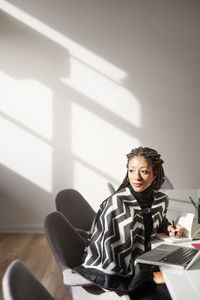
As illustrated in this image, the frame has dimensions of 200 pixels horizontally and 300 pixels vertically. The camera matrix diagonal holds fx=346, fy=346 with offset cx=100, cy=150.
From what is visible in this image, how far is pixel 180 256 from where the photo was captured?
1.51 metres

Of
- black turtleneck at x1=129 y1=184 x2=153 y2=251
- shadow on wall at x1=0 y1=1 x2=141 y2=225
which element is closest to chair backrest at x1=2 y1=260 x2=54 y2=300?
black turtleneck at x1=129 y1=184 x2=153 y2=251

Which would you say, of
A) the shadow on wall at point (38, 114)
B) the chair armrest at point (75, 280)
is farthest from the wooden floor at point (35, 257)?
the chair armrest at point (75, 280)

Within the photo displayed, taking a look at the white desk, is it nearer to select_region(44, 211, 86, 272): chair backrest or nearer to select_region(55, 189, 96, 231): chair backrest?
select_region(44, 211, 86, 272): chair backrest

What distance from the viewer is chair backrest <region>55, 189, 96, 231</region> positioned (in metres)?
2.69

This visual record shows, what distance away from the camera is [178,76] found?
15.3 feet

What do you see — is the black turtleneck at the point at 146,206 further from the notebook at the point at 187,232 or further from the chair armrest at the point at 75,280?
the chair armrest at the point at 75,280

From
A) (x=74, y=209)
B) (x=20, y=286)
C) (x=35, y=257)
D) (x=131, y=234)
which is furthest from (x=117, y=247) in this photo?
(x=35, y=257)

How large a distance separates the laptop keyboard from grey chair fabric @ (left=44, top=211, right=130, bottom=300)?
277 millimetres

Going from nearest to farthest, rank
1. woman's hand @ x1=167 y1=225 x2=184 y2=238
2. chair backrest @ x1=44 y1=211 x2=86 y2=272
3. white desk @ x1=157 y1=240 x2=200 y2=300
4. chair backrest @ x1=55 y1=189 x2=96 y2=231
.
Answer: white desk @ x1=157 y1=240 x2=200 y2=300 → chair backrest @ x1=44 y1=211 x2=86 y2=272 → woman's hand @ x1=167 y1=225 x2=184 y2=238 → chair backrest @ x1=55 y1=189 x2=96 y2=231

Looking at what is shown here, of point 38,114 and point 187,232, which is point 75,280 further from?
point 38,114

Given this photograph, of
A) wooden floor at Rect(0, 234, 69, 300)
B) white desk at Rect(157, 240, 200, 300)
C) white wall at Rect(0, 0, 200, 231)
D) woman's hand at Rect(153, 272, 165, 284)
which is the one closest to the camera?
white desk at Rect(157, 240, 200, 300)

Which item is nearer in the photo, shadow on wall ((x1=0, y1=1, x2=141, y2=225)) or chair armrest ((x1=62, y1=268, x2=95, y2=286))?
chair armrest ((x1=62, y1=268, x2=95, y2=286))

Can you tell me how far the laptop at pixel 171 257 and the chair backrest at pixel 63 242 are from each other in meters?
0.44

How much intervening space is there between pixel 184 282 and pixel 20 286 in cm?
61
